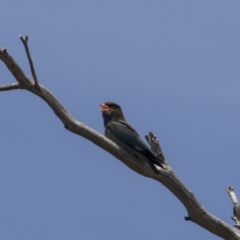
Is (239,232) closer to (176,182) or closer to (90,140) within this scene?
(176,182)

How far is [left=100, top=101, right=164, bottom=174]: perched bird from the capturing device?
947 cm

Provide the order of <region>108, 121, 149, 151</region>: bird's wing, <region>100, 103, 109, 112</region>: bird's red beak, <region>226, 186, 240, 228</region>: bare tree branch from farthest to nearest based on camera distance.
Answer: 1. <region>100, 103, 109, 112</region>: bird's red beak
2. <region>108, 121, 149, 151</region>: bird's wing
3. <region>226, 186, 240, 228</region>: bare tree branch

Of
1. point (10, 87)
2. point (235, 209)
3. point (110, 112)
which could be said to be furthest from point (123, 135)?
point (10, 87)

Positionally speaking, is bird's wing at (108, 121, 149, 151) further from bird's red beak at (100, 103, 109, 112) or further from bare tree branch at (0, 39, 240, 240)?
bare tree branch at (0, 39, 240, 240)

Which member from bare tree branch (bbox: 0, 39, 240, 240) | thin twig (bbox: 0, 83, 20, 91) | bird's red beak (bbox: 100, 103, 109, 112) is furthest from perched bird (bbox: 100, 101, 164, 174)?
thin twig (bbox: 0, 83, 20, 91)

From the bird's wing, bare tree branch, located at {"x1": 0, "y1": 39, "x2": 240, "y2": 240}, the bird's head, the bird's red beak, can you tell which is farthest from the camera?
the bird's red beak

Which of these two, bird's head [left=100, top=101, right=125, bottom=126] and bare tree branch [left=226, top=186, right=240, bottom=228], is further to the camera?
bird's head [left=100, top=101, right=125, bottom=126]

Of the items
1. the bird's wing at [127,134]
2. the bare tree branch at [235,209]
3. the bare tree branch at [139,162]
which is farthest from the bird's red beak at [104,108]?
the bare tree branch at [235,209]

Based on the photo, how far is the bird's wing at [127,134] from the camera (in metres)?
10.5

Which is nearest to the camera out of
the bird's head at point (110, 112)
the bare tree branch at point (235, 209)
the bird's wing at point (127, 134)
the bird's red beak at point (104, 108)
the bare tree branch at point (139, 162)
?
the bare tree branch at point (139, 162)

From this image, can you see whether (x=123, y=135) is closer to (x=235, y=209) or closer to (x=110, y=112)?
(x=110, y=112)

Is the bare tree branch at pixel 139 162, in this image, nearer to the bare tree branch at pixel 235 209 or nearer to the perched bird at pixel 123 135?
the perched bird at pixel 123 135

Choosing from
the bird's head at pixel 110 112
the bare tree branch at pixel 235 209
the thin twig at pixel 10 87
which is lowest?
the bare tree branch at pixel 235 209

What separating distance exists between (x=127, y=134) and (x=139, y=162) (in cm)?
136
